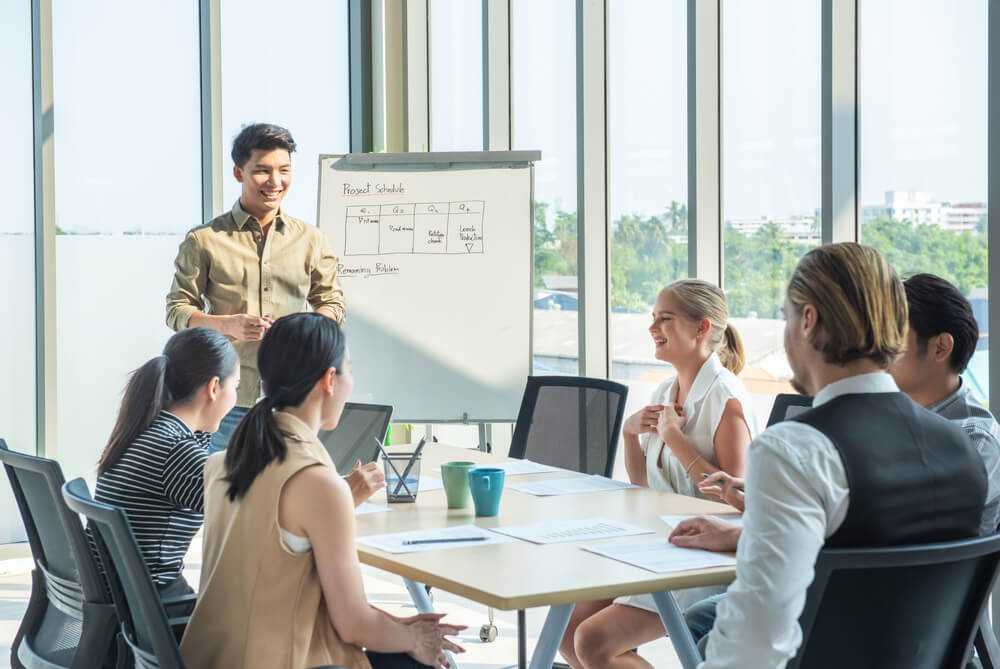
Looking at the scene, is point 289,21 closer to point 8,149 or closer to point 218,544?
point 8,149

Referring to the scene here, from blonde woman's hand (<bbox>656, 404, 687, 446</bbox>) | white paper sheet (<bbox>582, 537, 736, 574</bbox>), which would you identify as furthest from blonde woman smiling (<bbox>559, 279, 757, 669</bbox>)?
white paper sheet (<bbox>582, 537, 736, 574</bbox>)

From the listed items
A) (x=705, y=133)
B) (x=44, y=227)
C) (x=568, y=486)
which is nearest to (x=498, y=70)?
(x=705, y=133)

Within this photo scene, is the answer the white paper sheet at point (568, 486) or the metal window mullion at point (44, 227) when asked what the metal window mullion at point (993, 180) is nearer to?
the white paper sheet at point (568, 486)

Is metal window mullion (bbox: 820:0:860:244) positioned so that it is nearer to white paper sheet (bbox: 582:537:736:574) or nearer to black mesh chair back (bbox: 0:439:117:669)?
white paper sheet (bbox: 582:537:736:574)

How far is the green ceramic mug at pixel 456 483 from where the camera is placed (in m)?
2.39

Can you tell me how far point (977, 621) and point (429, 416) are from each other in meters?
3.06

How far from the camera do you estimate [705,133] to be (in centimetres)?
415

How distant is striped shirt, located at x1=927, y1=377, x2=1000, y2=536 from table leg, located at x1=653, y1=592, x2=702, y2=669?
→ 63 centimetres

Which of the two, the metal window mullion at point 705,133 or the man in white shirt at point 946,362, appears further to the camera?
the metal window mullion at point 705,133

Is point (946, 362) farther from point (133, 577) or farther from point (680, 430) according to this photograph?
point (133, 577)

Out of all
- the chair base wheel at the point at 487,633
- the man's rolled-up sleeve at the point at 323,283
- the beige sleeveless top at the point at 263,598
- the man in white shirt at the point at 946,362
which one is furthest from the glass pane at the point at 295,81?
the man in white shirt at the point at 946,362

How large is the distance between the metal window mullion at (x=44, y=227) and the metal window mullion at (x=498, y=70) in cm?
202

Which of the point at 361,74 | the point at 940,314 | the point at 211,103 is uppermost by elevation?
the point at 361,74

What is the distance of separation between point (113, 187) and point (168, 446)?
10.5 feet
